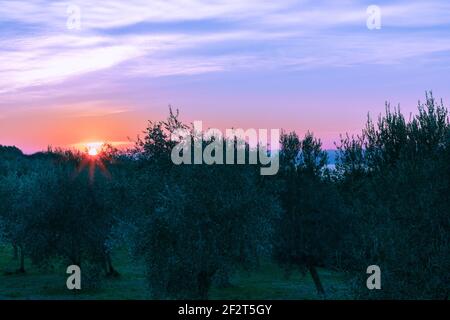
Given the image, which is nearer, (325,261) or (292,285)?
(325,261)

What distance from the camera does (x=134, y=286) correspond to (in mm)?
49812

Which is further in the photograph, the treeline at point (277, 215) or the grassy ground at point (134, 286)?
the grassy ground at point (134, 286)

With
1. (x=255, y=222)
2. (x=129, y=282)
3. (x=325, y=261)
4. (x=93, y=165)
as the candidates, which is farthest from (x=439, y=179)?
(x=93, y=165)

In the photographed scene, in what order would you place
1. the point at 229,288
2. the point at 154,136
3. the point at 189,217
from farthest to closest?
the point at 229,288 → the point at 154,136 → the point at 189,217

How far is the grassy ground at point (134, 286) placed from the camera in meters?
45.1

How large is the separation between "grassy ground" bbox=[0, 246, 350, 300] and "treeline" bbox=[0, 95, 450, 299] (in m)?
2.32

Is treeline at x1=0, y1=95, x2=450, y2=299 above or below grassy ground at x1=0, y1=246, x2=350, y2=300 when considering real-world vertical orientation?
above

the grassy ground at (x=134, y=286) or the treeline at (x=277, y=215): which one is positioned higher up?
the treeline at (x=277, y=215)

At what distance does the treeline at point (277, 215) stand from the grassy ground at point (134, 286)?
232 cm

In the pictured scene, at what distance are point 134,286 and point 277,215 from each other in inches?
857

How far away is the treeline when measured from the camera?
23047 millimetres

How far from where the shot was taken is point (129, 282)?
52906mm
